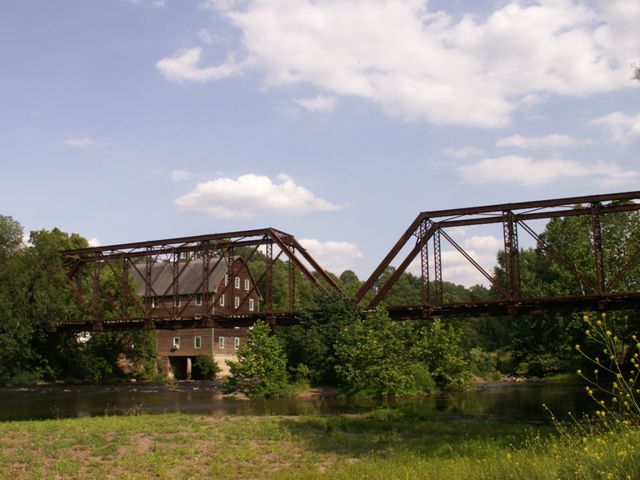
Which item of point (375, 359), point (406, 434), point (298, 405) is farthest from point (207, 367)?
point (406, 434)

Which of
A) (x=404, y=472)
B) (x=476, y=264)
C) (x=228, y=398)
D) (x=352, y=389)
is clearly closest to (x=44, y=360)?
(x=228, y=398)

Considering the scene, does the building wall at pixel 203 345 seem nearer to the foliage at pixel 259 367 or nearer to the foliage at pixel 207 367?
the foliage at pixel 207 367

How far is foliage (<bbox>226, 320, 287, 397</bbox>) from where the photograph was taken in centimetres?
4092

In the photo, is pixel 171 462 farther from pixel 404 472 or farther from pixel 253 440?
pixel 404 472

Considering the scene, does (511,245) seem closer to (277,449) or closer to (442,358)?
(442,358)

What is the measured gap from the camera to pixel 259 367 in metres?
41.5

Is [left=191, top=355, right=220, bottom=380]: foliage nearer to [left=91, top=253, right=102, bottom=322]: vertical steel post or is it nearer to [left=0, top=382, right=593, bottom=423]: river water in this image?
[left=91, top=253, right=102, bottom=322]: vertical steel post

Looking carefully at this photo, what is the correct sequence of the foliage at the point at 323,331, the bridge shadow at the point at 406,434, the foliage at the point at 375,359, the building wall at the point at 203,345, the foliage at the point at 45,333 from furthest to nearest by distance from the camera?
the building wall at the point at 203,345 < the foliage at the point at 45,333 < the foliage at the point at 323,331 < the foliage at the point at 375,359 < the bridge shadow at the point at 406,434

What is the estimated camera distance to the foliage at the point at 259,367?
134 ft

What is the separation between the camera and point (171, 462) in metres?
15.8

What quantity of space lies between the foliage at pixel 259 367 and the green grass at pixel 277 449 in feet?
54.1

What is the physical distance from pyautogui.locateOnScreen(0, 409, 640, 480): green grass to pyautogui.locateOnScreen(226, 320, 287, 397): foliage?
16.5 m

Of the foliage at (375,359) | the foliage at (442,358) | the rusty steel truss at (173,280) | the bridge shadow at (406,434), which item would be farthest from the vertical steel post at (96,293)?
the bridge shadow at (406,434)

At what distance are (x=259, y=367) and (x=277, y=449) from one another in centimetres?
2390
